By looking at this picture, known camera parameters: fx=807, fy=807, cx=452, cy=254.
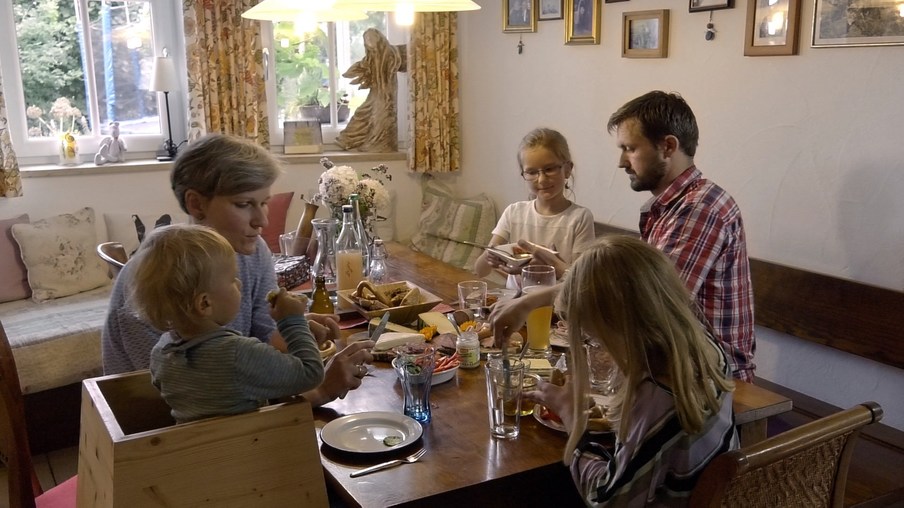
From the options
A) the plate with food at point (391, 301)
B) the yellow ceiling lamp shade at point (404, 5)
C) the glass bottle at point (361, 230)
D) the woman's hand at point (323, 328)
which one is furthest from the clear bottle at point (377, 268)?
the yellow ceiling lamp shade at point (404, 5)

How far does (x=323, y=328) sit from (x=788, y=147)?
1.80 metres

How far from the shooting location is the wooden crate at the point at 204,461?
119 cm

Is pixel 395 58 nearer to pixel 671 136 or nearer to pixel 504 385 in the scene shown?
pixel 671 136

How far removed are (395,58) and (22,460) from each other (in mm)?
3454

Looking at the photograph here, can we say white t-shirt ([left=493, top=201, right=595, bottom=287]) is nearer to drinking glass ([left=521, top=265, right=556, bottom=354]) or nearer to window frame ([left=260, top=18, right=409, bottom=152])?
drinking glass ([left=521, top=265, right=556, bottom=354])

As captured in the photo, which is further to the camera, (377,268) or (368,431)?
(377,268)

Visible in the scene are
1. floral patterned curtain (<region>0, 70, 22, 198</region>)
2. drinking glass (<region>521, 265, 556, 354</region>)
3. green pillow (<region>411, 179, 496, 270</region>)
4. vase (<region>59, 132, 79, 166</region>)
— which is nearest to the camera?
drinking glass (<region>521, 265, 556, 354</region>)

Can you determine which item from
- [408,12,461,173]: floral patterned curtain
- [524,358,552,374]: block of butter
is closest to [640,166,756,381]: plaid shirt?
[524,358,552,374]: block of butter

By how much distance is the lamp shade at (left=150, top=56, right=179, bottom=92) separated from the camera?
418cm

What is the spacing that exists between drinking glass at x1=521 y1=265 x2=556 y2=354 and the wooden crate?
79 cm

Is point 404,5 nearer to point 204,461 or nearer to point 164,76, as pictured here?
point 204,461

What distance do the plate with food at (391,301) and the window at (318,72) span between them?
2.60 meters

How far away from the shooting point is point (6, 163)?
3801 mm

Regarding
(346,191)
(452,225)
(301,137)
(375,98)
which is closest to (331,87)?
(375,98)
